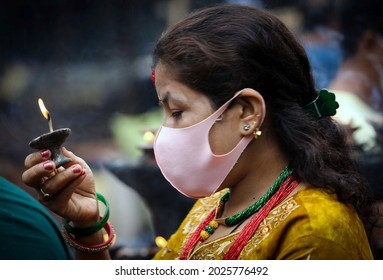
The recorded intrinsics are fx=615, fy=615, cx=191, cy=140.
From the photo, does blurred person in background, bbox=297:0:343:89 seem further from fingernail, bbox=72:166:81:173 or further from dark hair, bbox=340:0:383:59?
fingernail, bbox=72:166:81:173

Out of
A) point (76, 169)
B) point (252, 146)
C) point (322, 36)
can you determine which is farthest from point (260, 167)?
point (322, 36)

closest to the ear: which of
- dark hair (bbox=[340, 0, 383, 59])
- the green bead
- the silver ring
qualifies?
the green bead

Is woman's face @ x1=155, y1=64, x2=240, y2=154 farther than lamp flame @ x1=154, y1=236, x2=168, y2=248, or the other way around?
lamp flame @ x1=154, y1=236, x2=168, y2=248

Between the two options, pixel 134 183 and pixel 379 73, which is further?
pixel 134 183

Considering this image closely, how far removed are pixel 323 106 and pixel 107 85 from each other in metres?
1.43

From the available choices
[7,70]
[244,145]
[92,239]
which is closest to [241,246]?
[244,145]

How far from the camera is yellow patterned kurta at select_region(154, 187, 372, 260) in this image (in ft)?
4.37

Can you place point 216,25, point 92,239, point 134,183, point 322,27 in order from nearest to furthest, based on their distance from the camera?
point 216,25, point 92,239, point 322,27, point 134,183

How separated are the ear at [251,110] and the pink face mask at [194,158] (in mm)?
21

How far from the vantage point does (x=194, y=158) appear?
151cm

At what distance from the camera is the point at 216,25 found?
1.43 metres

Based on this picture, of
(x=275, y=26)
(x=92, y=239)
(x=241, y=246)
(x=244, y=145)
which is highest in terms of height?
(x=275, y=26)

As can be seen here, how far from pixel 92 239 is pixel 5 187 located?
0.36m
